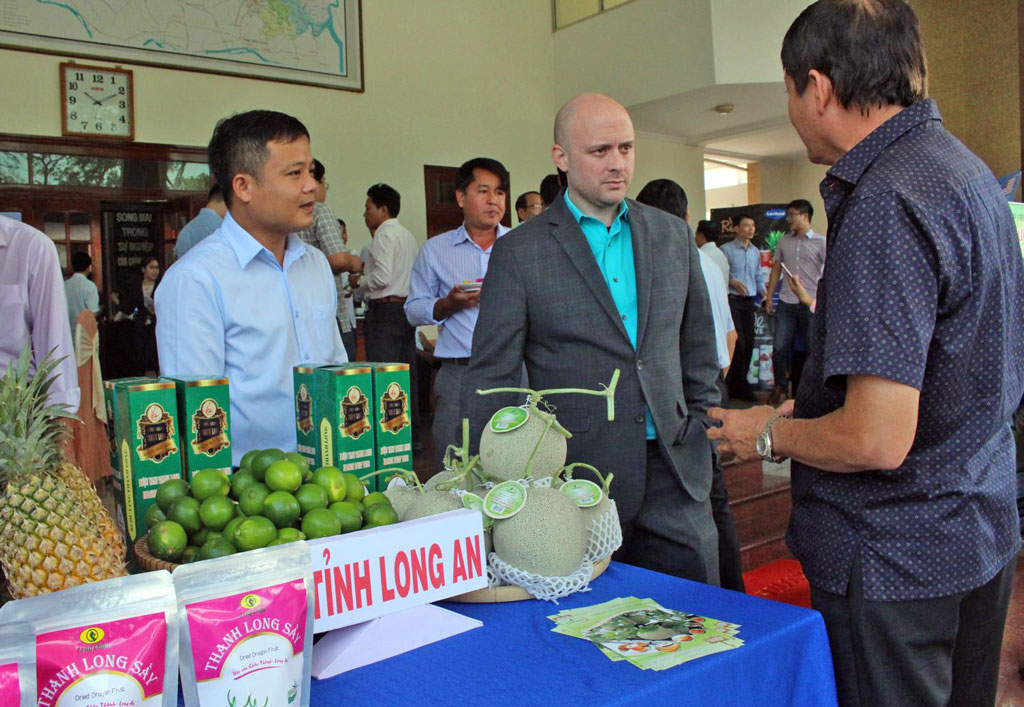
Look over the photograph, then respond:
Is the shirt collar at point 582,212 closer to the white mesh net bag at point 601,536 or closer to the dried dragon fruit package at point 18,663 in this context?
the white mesh net bag at point 601,536

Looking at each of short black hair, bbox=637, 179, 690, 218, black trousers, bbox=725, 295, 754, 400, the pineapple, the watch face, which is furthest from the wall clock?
the pineapple

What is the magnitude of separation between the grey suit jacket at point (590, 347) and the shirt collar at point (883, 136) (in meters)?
0.66

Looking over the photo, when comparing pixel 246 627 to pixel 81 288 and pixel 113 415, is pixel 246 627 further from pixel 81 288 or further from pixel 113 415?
pixel 81 288

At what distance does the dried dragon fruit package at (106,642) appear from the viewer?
2.30 feet

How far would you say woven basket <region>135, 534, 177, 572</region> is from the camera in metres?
1.04

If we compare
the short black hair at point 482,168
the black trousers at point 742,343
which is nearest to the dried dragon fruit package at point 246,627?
the short black hair at point 482,168

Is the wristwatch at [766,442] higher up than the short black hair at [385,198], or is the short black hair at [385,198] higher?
the short black hair at [385,198]

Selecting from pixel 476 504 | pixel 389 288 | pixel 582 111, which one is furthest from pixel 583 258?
pixel 389 288

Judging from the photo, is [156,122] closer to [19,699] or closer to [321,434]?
[321,434]

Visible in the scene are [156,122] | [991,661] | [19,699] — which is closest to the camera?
[19,699]

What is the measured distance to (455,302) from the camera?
3.54 metres

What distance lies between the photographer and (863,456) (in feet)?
4.03

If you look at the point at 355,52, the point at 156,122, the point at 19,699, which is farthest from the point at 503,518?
the point at 355,52

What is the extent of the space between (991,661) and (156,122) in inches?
279
